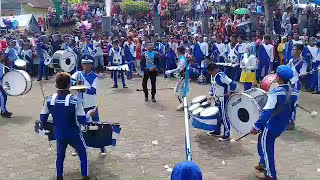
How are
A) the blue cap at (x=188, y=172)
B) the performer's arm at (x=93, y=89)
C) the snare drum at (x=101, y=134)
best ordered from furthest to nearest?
the performer's arm at (x=93, y=89) < the snare drum at (x=101, y=134) < the blue cap at (x=188, y=172)

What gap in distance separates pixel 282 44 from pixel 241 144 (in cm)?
781

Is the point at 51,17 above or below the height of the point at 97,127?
above

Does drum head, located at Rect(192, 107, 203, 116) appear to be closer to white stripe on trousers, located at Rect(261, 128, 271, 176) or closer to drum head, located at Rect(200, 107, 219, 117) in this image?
drum head, located at Rect(200, 107, 219, 117)

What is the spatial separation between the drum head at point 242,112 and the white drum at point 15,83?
17.6 ft

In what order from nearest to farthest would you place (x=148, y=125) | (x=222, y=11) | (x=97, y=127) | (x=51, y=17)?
(x=97, y=127) → (x=148, y=125) → (x=222, y=11) → (x=51, y=17)

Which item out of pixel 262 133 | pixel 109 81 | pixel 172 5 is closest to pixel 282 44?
pixel 109 81

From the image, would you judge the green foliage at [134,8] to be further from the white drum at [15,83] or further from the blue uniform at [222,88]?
the blue uniform at [222,88]

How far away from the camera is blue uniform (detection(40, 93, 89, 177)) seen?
5824 mm

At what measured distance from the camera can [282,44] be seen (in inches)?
587

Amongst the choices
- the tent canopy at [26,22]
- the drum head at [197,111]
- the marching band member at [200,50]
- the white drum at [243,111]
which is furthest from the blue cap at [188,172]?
the tent canopy at [26,22]

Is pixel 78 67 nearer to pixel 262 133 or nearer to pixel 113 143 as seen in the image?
pixel 113 143

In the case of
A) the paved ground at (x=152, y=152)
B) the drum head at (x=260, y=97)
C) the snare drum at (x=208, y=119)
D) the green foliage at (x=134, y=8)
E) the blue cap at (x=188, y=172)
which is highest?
the green foliage at (x=134, y=8)

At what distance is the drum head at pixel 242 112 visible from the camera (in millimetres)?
6828

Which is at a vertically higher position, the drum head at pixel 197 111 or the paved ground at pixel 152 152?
the drum head at pixel 197 111
